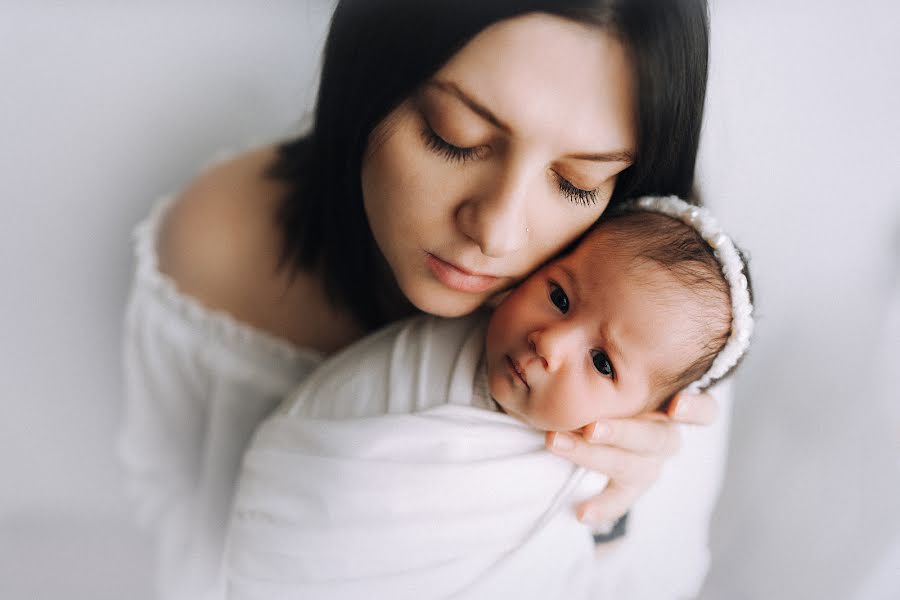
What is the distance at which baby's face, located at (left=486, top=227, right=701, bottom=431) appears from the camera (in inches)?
26.0

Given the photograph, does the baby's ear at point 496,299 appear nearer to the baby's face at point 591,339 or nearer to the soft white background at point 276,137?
the baby's face at point 591,339

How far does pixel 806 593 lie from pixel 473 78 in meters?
0.67

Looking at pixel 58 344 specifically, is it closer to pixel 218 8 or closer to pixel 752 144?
pixel 218 8

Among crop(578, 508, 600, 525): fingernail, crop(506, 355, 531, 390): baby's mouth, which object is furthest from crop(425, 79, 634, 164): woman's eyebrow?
crop(578, 508, 600, 525): fingernail

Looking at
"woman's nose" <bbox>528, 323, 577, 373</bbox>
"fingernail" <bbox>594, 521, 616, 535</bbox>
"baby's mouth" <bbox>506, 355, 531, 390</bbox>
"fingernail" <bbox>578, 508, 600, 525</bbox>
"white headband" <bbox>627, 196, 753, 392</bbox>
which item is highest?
"white headband" <bbox>627, 196, 753, 392</bbox>

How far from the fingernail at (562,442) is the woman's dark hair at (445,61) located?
0.26m

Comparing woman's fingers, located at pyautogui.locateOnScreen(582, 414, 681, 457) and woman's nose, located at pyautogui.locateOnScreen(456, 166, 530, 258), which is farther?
woman's fingers, located at pyautogui.locateOnScreen(582, 414, 681, 457)

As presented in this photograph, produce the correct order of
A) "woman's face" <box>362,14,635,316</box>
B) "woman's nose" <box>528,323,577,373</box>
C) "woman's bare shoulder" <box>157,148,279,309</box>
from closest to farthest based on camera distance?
1. "woman's face" <box>362,14,635,316</box>
2. "woman's nose" <box>528,323,577,373</box>
3. "woman's bare shoulder" <box>157,148,279,309</box>

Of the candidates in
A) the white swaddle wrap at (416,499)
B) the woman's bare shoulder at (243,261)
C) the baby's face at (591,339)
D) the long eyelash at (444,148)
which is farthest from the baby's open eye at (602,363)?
the woman's bare shoulder at (243,261)

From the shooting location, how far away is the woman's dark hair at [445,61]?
54 centimetres

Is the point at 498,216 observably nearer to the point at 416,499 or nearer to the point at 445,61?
the point at 445,61

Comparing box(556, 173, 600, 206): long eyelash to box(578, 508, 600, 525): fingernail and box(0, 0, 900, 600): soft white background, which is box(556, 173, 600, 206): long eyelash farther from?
box(578, 508, 600, 525): fingernail

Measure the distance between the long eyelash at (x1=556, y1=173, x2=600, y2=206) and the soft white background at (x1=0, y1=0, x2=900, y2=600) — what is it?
205mm

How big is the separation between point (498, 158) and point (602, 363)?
0.24 meters
